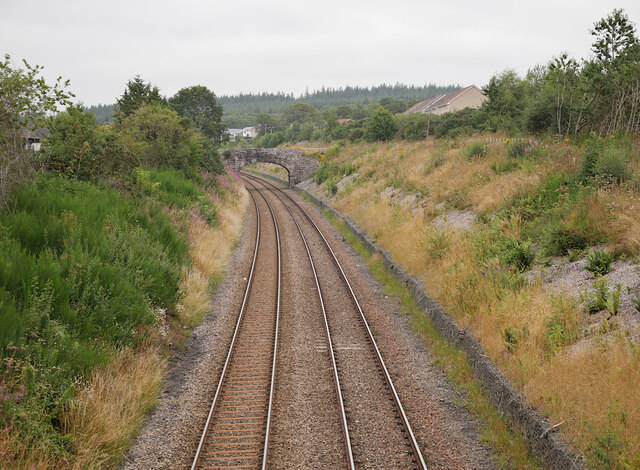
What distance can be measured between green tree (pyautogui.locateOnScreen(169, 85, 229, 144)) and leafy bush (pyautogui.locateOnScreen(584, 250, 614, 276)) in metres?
57.9

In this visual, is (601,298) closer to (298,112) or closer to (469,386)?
(469,386)

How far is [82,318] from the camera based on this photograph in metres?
7.18

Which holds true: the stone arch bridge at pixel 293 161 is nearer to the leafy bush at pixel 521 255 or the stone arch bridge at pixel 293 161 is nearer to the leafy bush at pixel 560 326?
the leafy bush at pixel 521 255

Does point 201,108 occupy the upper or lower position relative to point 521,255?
upper

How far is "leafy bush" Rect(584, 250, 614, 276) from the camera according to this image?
856 centimetres

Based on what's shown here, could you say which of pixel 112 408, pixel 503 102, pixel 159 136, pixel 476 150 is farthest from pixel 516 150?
pixel 503 102

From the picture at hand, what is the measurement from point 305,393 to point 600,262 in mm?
6742

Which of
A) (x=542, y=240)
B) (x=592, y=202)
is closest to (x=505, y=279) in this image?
(x=542, y=240)

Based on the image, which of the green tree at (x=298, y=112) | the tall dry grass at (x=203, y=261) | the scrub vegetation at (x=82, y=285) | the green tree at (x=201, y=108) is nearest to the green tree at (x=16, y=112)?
the scrub vegetation at (x=82, y=285)

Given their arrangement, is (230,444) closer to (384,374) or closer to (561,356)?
(384,374)

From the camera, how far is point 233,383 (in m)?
8.09

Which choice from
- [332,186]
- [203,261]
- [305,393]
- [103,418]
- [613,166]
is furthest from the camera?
[332,186]

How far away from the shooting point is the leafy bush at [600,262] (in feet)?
28.1

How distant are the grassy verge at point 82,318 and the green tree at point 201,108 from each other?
51360mm
